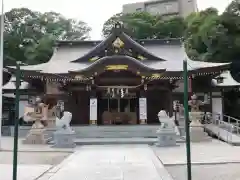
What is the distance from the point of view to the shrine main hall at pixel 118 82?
70.8 feet

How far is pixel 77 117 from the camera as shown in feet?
80.0

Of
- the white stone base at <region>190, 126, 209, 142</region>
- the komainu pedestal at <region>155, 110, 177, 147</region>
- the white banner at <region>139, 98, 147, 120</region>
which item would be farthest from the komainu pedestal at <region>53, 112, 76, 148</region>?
the white banner at <region>139, 98, 147, 120</region>

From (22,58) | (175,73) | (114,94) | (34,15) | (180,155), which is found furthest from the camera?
(34,15)

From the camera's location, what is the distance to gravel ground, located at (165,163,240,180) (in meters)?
Answer: 8.14

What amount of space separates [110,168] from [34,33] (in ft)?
147

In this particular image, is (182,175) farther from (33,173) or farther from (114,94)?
(114,94)

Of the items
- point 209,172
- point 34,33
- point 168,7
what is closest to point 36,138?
point 209,172

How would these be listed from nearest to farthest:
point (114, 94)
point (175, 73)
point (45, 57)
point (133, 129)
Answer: point (133, 129)
point (175, 73)
point (114, 94)
point (45, 57)

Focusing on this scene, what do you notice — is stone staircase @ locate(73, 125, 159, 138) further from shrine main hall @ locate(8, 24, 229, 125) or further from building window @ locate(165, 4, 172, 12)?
building window @ locate(165, 4, 172, 12)

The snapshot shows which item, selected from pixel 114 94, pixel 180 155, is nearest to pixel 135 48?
pixel 114 94

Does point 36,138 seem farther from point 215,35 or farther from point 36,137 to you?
point 215,35

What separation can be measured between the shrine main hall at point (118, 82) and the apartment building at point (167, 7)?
49.2m

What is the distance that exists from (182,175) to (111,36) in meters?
16.5

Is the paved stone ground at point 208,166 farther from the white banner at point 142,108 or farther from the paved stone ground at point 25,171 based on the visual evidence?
the white banner at point 142,108
